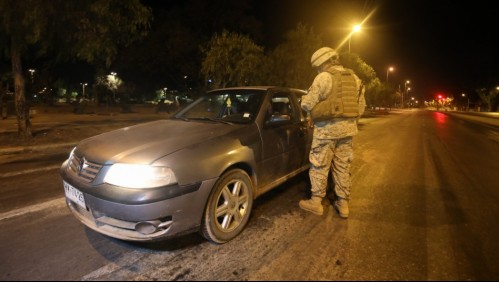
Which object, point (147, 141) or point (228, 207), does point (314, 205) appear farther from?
point (147, 141)

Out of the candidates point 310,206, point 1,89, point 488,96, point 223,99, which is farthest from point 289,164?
point 488,96

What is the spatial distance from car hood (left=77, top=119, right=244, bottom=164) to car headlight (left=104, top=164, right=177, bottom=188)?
6 centimetres

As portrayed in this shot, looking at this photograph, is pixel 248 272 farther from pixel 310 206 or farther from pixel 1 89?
pixel 1 89

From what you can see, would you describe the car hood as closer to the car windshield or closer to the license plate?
the license plate

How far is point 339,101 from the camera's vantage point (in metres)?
3.83

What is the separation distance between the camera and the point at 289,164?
438 centimetres

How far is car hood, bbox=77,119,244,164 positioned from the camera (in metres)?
2.85

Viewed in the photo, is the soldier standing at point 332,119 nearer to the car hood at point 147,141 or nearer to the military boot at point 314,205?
the military boot at point 314,205

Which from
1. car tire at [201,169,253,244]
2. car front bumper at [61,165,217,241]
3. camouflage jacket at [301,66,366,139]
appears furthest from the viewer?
camouflage jacket at [301,66,366,139]

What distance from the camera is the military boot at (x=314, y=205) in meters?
4.05

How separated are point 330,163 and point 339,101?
784 millimetres

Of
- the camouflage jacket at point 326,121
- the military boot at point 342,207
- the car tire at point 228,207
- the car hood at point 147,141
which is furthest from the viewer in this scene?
the military boot at point 342,207

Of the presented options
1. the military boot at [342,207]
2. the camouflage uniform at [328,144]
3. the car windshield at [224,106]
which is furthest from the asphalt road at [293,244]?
the car windshield at [224,106]

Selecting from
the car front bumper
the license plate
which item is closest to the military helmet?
the car front bumper
